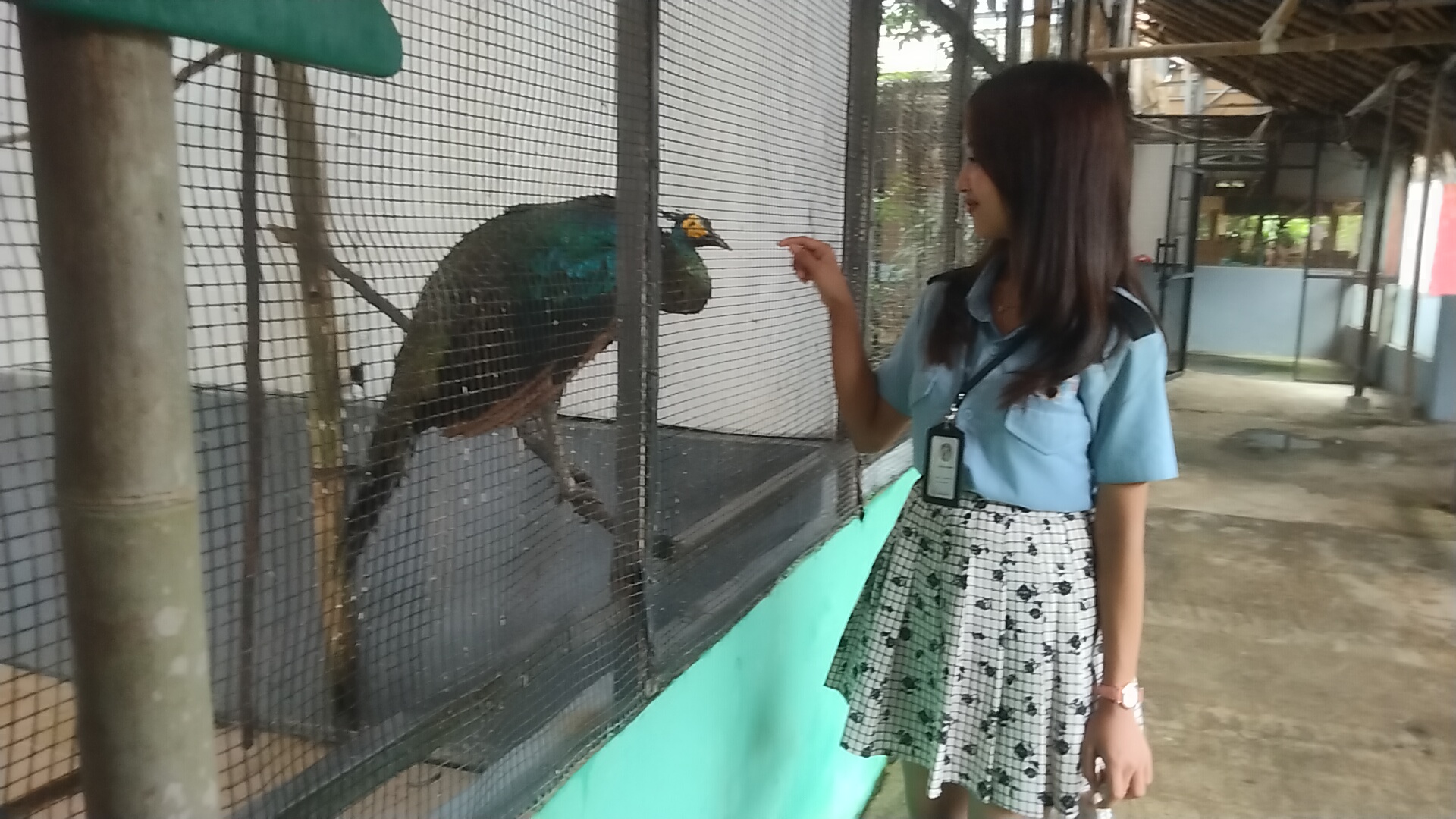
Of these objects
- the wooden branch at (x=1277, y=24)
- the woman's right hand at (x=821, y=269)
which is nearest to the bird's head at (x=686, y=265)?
the woman's right hand at (x=821, y=269)

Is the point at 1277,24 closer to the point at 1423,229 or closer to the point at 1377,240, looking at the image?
the point at 1423,229

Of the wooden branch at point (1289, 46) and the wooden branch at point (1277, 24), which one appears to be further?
the wooden branch at point (1277, 24)

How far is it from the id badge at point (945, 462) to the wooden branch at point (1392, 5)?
5170 mm

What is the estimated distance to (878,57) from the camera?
1.71 m

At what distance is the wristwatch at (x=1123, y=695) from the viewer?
1044 mm

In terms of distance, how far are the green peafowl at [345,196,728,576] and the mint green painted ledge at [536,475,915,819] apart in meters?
0.27

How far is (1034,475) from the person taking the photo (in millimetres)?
1060

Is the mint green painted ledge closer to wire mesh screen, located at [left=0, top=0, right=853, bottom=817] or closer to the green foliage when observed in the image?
wire mesh screen, located at [left=0, top=0, right=853, bottom=817]

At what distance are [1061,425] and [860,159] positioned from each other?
821 millimetres

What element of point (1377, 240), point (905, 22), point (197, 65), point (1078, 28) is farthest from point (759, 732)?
point (1377, 240)

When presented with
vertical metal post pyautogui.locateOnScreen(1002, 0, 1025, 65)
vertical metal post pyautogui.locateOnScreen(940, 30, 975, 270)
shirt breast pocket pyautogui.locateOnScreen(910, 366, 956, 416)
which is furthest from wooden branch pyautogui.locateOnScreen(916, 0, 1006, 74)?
shirt breast pocket pyautogui.locateOnScreen(910, 366, 956, 416)

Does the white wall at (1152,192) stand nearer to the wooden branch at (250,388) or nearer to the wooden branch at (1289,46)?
the wooden branch at (1289,46)

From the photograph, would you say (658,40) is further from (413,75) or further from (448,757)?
(448,757)

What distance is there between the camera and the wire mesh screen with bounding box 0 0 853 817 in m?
0.74
